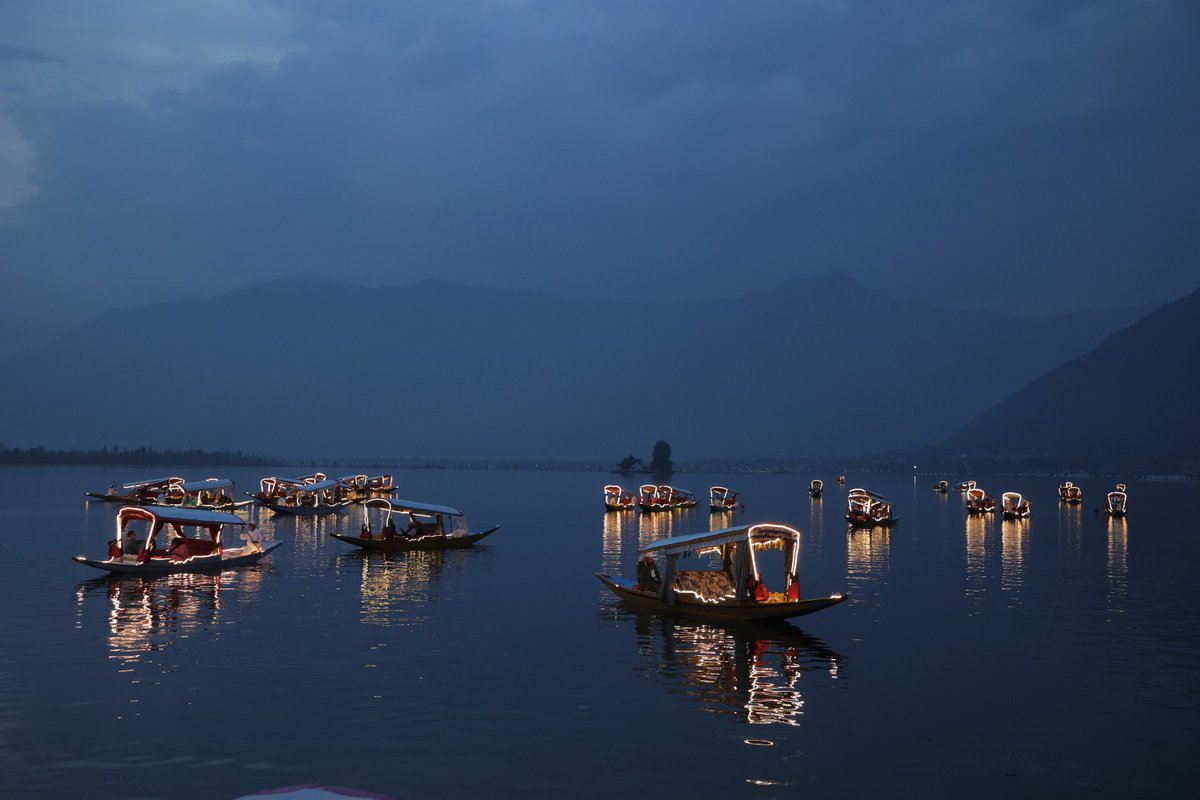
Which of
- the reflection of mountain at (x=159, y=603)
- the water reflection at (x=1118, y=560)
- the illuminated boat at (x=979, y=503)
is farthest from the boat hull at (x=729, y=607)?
the illuminated boat at (x=979, y=503)

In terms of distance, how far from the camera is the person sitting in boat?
132ft

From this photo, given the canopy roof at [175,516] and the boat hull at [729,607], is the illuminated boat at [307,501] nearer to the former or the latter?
the canopy roof at [175,516]

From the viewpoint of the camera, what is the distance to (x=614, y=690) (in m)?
26.8

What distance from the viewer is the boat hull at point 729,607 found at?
112 feet

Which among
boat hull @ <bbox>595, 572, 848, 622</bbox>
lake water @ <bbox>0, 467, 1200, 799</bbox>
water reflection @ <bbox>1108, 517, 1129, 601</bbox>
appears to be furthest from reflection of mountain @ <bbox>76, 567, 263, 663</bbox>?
water reflection @ <bbox>1108, 517, 1129, 601</bbox>

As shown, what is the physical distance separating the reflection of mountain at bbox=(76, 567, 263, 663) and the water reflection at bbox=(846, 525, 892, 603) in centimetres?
2887

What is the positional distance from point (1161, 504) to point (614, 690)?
145332 mm

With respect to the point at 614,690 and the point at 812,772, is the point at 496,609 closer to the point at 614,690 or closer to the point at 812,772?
the point at 614,690

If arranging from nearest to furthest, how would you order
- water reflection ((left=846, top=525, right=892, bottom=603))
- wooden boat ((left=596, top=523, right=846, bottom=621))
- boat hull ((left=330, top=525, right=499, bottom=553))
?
wooden boat ((left=596, top=523, right=846, bottom=621))
water reflection ((left=846, top=525, right=892, bottom=603))
boat hull ((left=330, top=525, right=499, bottom=553))

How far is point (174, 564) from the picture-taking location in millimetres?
48062

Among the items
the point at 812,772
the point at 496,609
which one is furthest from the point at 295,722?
the point at 496,609

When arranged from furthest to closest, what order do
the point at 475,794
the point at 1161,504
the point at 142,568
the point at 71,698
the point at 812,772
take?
the point at 1161,504
the point at 142,568
the point at 71,698
the point at 812,772
the point at 475,794

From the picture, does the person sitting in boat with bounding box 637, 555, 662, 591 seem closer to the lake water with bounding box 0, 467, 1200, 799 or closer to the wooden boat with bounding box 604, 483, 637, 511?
the lake water with bounding box 0, 467, 1200, 799

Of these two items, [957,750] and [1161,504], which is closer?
[957,750]
